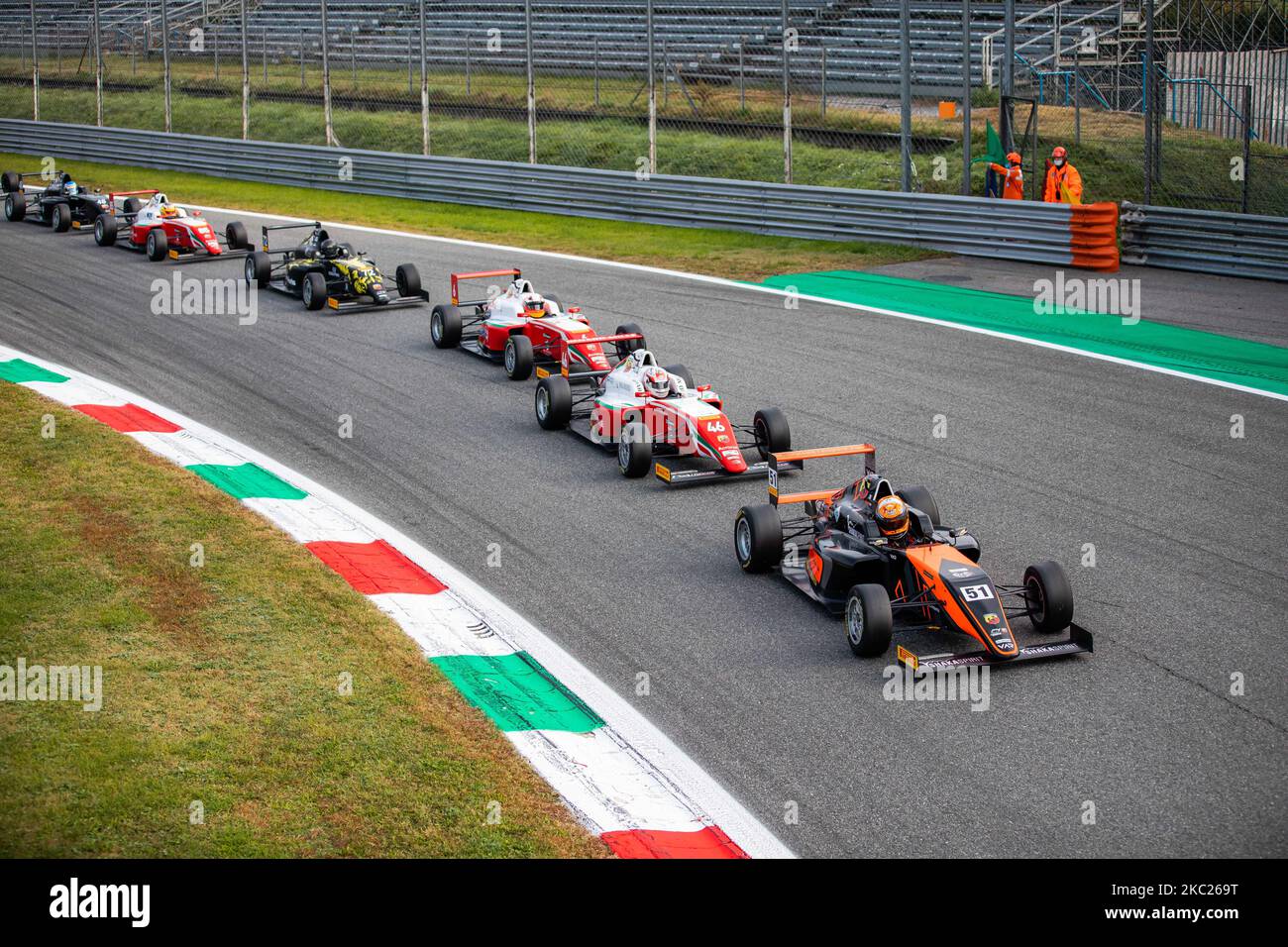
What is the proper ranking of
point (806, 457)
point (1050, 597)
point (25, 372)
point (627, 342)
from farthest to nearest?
point (25, 372) < point (627, 342) < point (806, 457) < point (1050, 597)

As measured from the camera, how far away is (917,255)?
74.9 ft

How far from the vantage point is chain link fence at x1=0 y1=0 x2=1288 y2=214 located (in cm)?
2359

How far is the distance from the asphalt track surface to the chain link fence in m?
6.69

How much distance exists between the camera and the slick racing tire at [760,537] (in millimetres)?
10727

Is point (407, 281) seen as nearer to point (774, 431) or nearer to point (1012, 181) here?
point (774, 431)

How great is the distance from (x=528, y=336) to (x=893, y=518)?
7.95m

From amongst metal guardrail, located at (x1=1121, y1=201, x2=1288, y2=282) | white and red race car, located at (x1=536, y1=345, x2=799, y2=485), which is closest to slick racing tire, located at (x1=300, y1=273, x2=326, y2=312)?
white and red race car, located at (x1=536, y1=345, x2=799, y2=485)

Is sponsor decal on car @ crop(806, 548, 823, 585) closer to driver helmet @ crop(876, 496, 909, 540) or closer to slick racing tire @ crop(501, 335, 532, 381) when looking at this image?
driver helmet @ crop(876, 496, 909, 540)

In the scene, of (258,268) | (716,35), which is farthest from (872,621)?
(716,35)

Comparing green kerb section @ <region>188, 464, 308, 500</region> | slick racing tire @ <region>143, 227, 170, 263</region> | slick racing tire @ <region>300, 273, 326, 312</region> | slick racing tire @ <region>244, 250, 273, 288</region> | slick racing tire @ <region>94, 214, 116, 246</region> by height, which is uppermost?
slick racing tire @ <region>94, 214, 116, 246</region>

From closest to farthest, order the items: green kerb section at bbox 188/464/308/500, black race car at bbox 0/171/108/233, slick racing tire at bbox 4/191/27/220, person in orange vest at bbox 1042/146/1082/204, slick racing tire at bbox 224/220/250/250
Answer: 1. green kerb section at bbox 188/464/308/500
2. person in orange vest at bbox 1042/146/1082/204
3. slick racing tire at bbox 224/220/250/250
4. black race car at bbox 0/171/108/233
5. slick racing tire at bbox 4/191/27/220

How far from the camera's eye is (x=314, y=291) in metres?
19.9

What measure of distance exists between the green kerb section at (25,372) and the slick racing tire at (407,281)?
497 centimetres
